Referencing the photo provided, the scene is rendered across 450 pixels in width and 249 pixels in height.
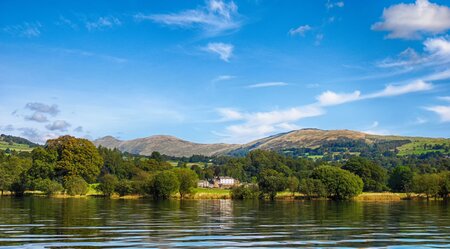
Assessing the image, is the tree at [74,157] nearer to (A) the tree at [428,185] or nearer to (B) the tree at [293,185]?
(B) the tree at [293,185]

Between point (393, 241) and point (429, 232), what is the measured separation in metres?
7.09

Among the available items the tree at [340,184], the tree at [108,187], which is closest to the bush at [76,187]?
the tree at [108,187]

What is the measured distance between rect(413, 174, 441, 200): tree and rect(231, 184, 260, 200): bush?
41201 millimetres

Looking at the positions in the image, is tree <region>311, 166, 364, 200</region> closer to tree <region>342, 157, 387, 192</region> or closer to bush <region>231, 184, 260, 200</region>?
bush <region>231, 184, 260, 200</region>

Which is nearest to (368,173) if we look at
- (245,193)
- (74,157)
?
(245,193)

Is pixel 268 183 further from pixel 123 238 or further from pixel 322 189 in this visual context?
pixel 123 238

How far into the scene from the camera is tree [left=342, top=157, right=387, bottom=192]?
160 meters

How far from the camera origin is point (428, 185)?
125 meters

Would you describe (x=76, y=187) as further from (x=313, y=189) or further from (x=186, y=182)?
(x=313, y=189)

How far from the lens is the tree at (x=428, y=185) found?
12469 cm

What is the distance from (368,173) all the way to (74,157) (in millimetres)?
91808

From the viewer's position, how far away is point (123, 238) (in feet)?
90.2

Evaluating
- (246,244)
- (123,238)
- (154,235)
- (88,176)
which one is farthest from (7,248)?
(88,176)

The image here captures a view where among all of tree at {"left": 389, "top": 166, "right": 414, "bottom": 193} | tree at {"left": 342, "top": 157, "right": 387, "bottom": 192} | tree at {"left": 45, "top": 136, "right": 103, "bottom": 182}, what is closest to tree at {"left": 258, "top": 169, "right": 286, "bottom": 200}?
tree at {"left": 342, "top": 157, "right": 387, "bottom": 192}
